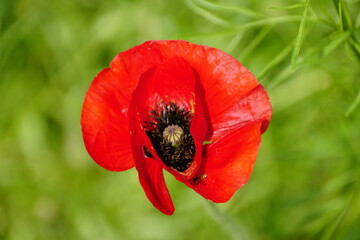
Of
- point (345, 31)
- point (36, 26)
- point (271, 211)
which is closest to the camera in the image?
point (345, 31)

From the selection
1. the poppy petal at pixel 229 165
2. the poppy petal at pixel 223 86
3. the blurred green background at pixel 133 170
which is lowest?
the poppy petal at pixel 229 165

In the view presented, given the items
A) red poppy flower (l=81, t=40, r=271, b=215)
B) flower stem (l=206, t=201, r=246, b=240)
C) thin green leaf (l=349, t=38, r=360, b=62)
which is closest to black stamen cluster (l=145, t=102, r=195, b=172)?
red poppy flower (l=81, t=40, r=271, b=215)

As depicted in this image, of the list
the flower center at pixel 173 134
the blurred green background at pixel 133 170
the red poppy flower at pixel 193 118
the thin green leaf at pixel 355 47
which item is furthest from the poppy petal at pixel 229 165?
the blurred green background at pixel 133 170

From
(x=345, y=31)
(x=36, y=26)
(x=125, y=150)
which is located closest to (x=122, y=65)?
(x=125, y=150)

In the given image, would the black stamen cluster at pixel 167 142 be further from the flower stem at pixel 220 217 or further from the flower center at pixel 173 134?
the flower stem at pixel 220 217

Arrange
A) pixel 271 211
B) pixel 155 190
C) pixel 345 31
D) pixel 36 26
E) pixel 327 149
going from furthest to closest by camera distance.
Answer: pixel 36 26 < pixel 271 211 < pixel 327 149 < pixel 345 31 < pixel 155 190

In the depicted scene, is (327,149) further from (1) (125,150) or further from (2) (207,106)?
(1) (125,150)

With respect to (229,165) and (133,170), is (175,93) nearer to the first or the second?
(229,165)

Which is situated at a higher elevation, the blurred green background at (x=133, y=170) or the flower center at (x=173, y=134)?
the blurred green background at (x=133, y=170)
